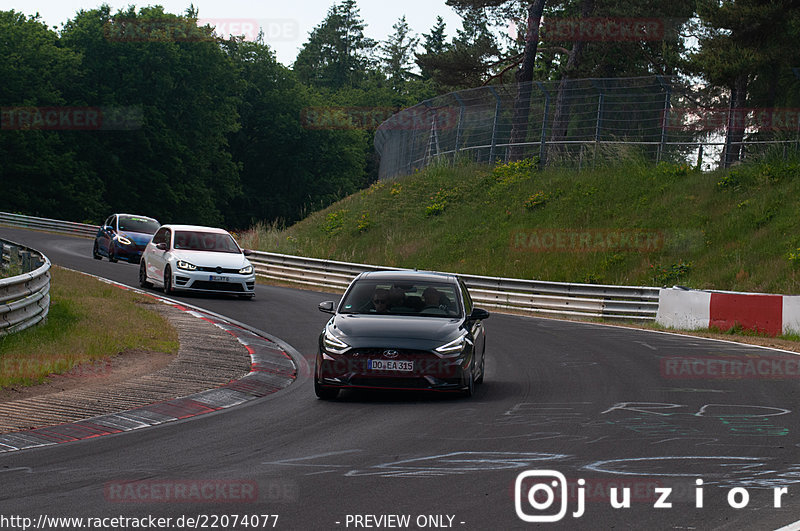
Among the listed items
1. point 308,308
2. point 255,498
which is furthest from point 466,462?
point 308,308

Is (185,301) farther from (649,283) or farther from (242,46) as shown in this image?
(242,46)

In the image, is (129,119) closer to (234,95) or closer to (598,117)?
(234,95)

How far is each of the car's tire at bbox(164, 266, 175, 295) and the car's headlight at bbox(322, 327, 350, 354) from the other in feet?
40.9

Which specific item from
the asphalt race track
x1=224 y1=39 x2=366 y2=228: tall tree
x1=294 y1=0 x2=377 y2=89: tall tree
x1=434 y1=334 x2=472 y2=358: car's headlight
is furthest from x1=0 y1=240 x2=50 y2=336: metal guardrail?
x1=294 y1=0 x2=377 y2=89: tall tree

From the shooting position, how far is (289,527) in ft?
19.4

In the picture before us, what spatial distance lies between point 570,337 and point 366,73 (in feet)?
412

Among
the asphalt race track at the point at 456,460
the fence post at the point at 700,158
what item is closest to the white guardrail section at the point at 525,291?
the fence post at the point at 700,158

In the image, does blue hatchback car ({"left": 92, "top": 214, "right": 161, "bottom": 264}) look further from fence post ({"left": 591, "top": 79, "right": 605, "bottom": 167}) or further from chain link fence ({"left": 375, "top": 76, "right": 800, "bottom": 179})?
fence post ({"left": 591, "top": 79, "right": 605, "bottom": 167})

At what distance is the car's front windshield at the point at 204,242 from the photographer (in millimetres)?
24156

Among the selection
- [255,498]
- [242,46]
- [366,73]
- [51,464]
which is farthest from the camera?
[366,73]

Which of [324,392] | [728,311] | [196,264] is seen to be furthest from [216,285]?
[324,392]

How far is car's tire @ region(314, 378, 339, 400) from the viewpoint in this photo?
37.2 ft

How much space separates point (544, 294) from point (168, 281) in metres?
9.85

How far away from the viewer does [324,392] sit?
1135cm
